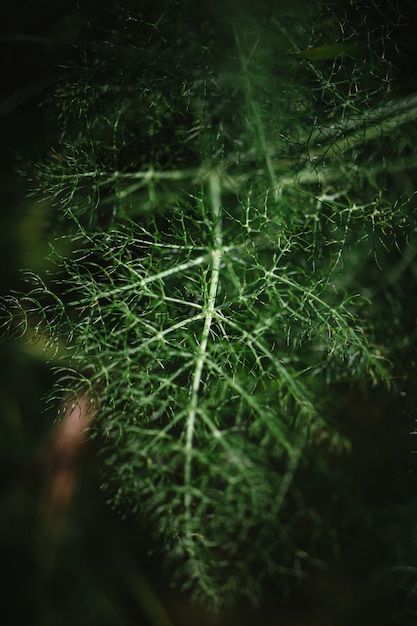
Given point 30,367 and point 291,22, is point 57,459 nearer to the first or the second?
point 30,367

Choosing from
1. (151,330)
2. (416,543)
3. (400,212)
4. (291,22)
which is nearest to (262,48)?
(291,22)

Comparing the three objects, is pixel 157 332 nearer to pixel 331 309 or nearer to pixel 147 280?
pixel 147 280

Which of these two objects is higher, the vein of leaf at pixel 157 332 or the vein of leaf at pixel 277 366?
the vein of leaf at pixel 157 332

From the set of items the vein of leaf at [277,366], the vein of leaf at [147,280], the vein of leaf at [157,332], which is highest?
the vein of leaf at [147,280]

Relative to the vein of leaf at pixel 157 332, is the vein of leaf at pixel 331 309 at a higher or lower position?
lower

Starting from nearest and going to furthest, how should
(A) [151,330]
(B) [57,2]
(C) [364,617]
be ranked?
1. (A) [151,330]
2. (B) [57,2]
3. (C) [364,617]

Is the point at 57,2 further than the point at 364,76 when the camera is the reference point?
Yes

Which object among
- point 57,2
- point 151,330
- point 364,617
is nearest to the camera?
point 151,330

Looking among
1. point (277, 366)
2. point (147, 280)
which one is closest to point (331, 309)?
point (277, 366)
